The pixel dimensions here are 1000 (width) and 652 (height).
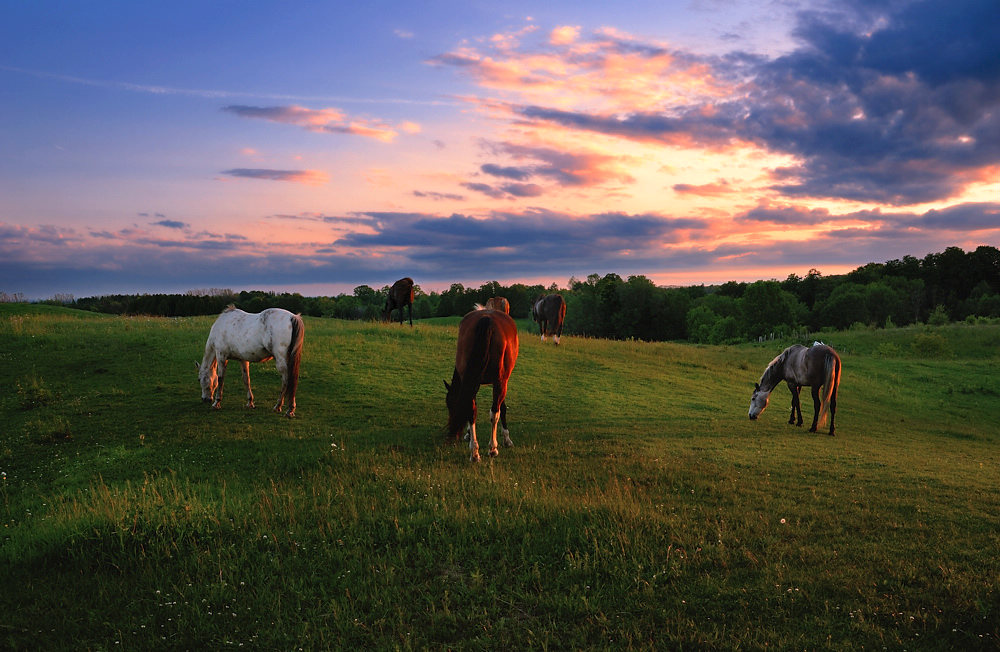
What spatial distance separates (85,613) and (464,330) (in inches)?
281

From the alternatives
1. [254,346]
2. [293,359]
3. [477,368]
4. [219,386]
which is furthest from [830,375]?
[219,386]

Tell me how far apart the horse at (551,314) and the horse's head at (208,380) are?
676 inches

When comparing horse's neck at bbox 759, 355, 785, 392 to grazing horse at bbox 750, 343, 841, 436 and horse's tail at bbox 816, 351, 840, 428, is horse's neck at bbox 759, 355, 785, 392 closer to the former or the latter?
grazing horse at bbox 750, 343, 841, 436

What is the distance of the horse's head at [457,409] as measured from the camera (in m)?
10.4

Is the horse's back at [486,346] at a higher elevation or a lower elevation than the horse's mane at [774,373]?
higher

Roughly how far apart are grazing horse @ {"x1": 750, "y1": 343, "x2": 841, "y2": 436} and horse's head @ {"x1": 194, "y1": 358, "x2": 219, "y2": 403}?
1621 centimetres

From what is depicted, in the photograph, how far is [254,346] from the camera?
1424 centimetres

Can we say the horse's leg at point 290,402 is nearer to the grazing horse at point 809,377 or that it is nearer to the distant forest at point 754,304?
the grazing horse at point 809,377

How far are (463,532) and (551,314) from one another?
23376 mm

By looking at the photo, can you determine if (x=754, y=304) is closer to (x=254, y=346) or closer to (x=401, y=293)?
(x=401, y=293)

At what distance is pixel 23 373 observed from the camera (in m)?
17.2

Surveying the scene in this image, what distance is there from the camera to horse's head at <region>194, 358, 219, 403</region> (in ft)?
48.0

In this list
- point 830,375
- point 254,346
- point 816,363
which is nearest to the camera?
point 254,346

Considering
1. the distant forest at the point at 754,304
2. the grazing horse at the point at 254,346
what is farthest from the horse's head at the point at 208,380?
the distant forest at the point at 754,304
